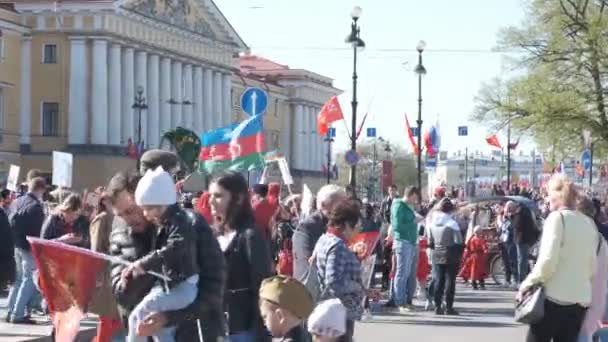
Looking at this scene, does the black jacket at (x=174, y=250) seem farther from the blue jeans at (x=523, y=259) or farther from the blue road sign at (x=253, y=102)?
the blue jeans at (x=523, y=259)

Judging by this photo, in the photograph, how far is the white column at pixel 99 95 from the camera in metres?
70.8

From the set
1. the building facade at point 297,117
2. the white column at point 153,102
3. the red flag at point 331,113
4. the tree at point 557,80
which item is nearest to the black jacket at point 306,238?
the red flag at point 331,113

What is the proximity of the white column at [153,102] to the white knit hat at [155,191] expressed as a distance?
2765 inches

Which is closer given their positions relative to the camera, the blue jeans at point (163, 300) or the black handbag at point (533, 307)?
the blue jeans at point (163, 300)

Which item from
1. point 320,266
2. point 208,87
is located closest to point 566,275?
point 320,266

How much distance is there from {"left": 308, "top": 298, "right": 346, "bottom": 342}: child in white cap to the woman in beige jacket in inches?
54.8

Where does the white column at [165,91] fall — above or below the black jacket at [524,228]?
above

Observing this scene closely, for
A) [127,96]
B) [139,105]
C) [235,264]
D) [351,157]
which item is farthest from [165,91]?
[235,264]

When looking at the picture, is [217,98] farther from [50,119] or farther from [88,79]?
[50,119]

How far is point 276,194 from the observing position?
1789cm

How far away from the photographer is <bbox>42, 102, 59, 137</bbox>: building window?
71562 mm

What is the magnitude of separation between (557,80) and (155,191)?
45000 millimetres

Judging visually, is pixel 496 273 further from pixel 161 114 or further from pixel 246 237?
pixel 161 114

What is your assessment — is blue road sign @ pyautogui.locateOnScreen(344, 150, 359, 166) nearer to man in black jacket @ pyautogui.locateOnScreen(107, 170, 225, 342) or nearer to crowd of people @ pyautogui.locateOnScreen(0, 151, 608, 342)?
crowd of people @ pyautogui.locateOnScreen(0, 151, 608, 342)
